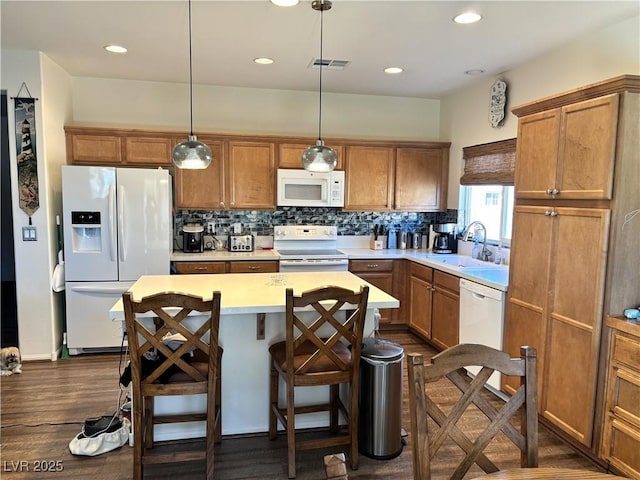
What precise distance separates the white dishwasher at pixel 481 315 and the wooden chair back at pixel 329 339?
4.59ft

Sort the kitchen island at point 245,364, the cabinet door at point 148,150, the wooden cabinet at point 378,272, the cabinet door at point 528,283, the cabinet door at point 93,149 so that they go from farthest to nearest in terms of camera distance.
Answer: the wooden cabinet at point 378,272
the cabinet door at point 148,150
the cabinet door at point 93,149
the cabinet door at point 528,283
the kitchen island at point 245,364

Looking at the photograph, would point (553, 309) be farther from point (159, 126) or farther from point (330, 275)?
point (159, 126)

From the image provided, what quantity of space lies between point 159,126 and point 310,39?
2201 millimetres

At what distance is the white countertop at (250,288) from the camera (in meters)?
2.48

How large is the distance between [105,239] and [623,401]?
3968mm

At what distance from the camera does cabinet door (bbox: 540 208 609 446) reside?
2.46 metres

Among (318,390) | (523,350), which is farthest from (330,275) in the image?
(523,350)

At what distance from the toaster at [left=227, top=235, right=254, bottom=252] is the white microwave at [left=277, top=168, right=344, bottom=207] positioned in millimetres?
501

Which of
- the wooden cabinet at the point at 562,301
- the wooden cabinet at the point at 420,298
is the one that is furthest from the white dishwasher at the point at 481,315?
the wooden cabinet at the point at 420,298

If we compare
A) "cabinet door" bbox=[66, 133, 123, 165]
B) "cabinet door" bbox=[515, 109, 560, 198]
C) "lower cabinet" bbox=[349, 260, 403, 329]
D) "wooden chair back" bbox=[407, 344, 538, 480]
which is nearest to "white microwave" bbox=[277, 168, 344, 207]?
"lower cabinet" bbox=[349, 260, 403, 329]

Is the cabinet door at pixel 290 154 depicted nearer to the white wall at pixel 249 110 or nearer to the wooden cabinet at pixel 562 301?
the white wall at pixel 249 110

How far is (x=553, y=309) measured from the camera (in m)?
2.77

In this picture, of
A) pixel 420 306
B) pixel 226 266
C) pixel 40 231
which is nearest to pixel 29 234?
pixel 40 231

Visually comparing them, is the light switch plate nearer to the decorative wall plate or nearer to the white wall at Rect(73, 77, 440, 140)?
the white wall at Rect(73, 77, 440, 140)
